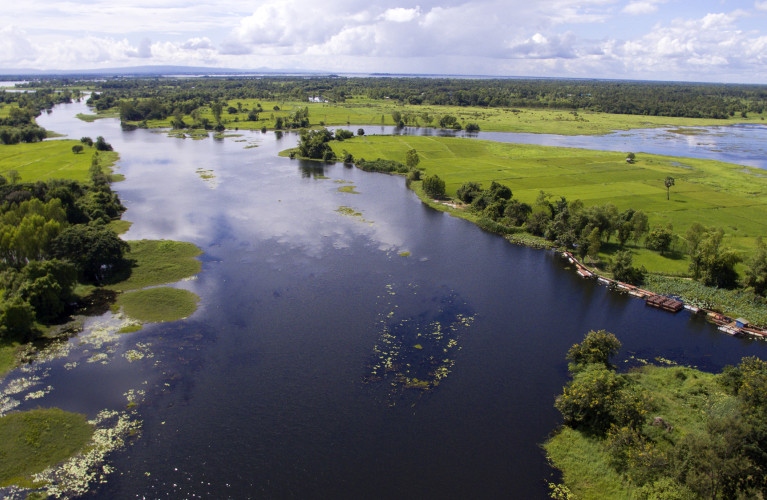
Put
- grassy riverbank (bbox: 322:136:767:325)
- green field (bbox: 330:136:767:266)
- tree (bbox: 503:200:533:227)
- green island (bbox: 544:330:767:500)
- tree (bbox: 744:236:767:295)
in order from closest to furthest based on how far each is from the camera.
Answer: green island (bbox: 544:330:767:500), tree (bbox: 744:236:767:295), grassy riverbank (bbox: 322:136:767:325), tree (bbox: 503:200:533:227), green field (bbox: 330:136:767:266)

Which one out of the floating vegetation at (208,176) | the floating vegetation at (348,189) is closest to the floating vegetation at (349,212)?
→ the floating vegetation at (348,189)

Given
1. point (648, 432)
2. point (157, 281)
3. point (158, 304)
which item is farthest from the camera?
point (157, 281)

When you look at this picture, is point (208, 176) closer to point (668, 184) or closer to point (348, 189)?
point (348, 189)

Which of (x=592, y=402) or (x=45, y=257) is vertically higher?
(x=45, y=257)

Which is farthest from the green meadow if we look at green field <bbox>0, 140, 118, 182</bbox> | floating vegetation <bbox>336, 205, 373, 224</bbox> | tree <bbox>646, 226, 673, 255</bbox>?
tree <bbox>646, 226, 673, 255</bbox>

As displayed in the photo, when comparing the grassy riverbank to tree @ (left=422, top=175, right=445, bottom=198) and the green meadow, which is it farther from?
the green meadow

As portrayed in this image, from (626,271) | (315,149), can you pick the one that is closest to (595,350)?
(626,271)
